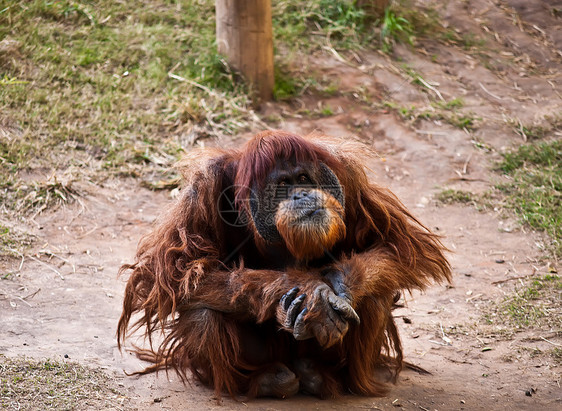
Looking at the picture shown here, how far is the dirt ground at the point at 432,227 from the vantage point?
3.21m

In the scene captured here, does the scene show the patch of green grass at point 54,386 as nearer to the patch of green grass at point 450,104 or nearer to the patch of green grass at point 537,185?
the patch of green grass at point 537,185

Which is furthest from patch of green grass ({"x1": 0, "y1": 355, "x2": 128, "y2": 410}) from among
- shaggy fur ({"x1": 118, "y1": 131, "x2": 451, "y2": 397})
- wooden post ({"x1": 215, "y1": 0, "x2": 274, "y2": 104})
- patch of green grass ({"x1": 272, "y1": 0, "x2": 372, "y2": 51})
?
patch of green grass ({"x1": 272, "y1": 0, "x2": 372, "y2": 51})

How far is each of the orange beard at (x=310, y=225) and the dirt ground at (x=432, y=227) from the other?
27.1 inches

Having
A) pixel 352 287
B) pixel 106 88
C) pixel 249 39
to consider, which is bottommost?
pixel 352 287

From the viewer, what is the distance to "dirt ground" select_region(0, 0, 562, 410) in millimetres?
3211

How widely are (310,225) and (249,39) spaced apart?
12.4 ft

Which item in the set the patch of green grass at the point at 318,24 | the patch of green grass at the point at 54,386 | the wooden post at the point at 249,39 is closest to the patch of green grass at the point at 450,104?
the patch of green grass at the point at 318,24

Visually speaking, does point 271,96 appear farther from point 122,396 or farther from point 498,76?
point 122,396

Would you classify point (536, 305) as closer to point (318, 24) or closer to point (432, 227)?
point (432, 227)

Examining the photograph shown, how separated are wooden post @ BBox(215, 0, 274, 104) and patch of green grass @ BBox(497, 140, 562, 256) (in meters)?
2.33

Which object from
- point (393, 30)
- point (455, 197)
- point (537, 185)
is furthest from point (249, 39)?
point (537, 185)

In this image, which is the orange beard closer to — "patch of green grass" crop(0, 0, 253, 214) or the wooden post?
"patch of green grass" crop(0, 0, 253, 214)

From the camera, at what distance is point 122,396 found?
2943mm

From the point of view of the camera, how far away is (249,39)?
625cm
